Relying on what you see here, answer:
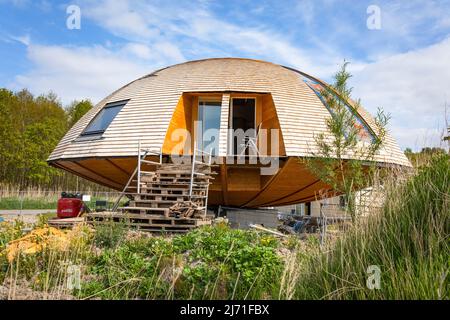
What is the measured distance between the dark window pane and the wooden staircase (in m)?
2.50

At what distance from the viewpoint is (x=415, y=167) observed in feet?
17.3

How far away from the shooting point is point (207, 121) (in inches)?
541

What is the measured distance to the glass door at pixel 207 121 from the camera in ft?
44.3

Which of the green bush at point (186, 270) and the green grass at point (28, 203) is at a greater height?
the green bush at point (186, 270)

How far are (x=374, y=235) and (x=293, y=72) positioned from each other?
459 inches

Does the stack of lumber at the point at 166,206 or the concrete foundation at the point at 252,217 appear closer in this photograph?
the stack of lumber at the point at 166,206

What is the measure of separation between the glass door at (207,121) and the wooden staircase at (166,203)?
192cm

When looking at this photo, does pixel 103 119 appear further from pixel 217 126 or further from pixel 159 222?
pixel 159 222

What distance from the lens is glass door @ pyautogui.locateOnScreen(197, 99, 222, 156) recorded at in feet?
44.3

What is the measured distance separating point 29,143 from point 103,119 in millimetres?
19382

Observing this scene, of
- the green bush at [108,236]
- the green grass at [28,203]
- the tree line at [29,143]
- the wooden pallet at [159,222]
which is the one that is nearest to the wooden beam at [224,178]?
the wooden pallet at [159,222]

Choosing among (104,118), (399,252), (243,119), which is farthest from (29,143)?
(399,252)

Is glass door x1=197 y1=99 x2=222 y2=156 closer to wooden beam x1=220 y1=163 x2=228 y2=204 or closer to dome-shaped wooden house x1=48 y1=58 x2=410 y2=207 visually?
dome-shaped wooden house x1=48 y1=58 x2=410 y2=207

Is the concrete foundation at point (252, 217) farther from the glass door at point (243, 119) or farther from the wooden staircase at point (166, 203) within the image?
the wooden staircase at point (166, 203)
